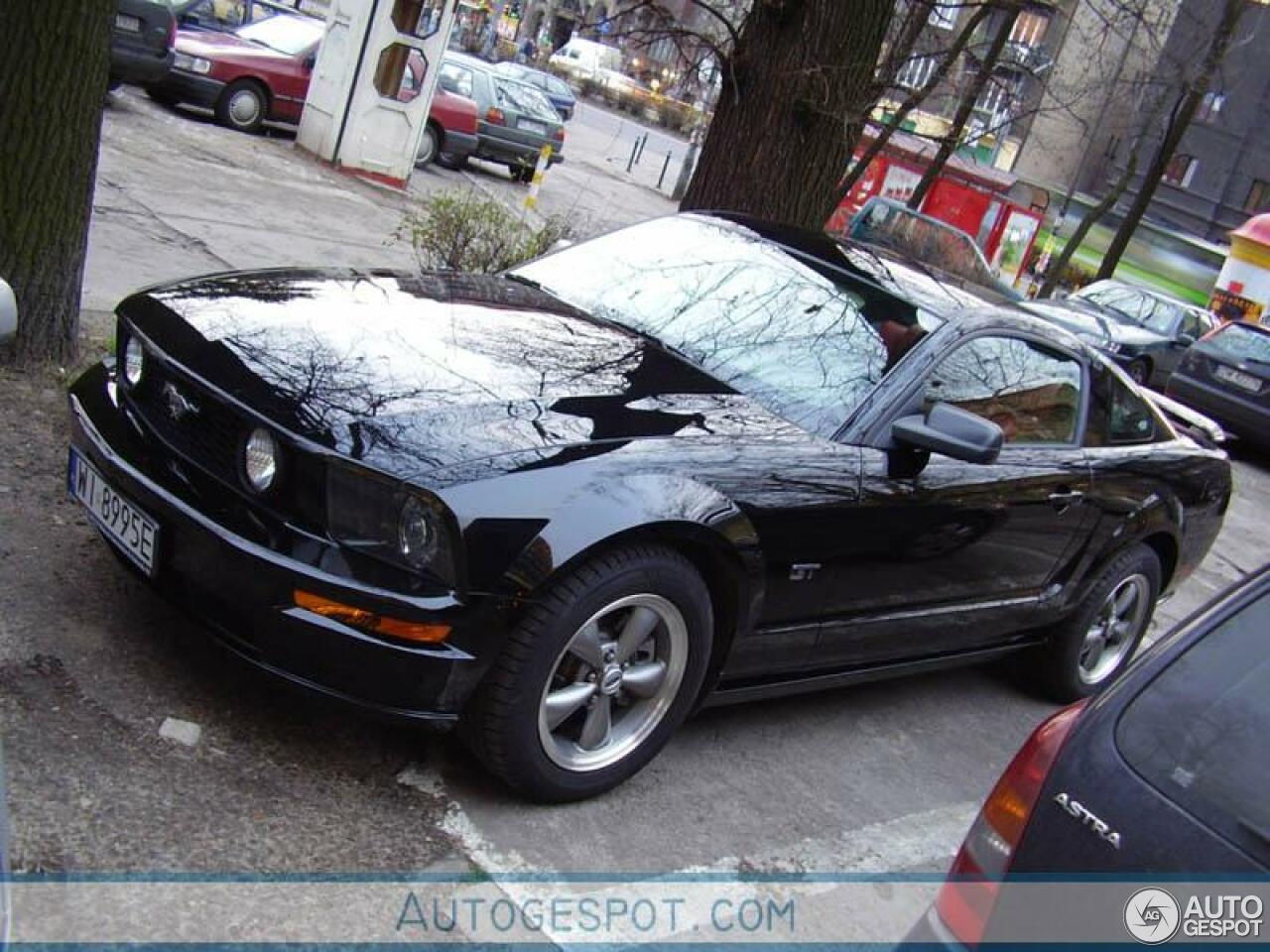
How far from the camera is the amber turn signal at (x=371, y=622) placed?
3287 millimetres

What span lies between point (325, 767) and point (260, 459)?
33.5 inches

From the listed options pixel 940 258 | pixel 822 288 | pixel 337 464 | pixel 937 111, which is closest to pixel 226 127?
pixel 940 258

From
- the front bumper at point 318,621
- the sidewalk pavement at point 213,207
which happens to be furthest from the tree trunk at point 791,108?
the front bumper at point 318,621

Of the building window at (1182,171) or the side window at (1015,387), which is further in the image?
the building window at (1182,171)

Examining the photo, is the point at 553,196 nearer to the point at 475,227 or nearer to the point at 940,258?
the point at 940,258

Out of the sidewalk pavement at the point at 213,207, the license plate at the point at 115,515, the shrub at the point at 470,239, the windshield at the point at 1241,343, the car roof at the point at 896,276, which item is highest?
the car roof at the point at 896,276

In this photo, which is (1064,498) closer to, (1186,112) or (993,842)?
(993,842)

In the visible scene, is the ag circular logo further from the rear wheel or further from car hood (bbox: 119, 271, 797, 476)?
the rear wheel

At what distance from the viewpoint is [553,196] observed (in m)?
20.8

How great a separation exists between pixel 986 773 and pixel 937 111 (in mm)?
55301

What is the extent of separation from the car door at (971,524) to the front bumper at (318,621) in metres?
1.28

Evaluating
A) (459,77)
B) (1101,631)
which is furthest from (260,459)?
(459,77)

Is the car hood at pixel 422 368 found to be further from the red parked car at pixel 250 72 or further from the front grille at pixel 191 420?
the red parked car at pixel 250 72

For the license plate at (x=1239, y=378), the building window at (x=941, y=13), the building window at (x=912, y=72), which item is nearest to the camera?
the building window at (x=941, y=13)
